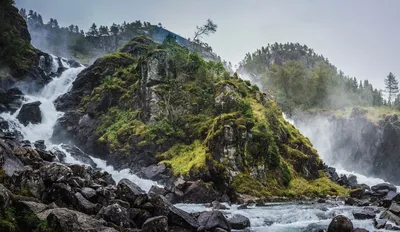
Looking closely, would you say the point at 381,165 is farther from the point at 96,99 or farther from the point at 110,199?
the point at 110,199

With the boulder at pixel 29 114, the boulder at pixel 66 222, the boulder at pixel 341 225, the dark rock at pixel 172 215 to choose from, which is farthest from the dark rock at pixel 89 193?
the boulder at pixel 29 114

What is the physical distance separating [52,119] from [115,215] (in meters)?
48.3

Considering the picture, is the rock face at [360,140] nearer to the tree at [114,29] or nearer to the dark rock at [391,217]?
the dark rock at [391,217]

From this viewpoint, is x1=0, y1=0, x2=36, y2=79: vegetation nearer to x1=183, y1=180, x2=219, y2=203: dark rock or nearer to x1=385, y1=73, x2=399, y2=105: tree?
x1=183, y1=180, x2=219, y2=203: dark rock

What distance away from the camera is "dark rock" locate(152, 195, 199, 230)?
19484mm

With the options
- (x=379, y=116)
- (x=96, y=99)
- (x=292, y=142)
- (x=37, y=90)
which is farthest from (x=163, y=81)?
(x=379, y=116)

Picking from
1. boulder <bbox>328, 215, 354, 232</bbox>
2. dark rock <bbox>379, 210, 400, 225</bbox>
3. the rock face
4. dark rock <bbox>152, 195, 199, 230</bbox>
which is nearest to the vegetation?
dark rock <bbox>152, 195, 199, 230</bbox>

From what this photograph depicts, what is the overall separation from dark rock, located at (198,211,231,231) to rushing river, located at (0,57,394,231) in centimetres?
271

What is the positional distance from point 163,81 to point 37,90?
29.4 meters

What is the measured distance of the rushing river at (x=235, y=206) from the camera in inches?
942

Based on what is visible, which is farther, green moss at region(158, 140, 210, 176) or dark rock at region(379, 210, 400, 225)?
green moss at region(158, 140, 210, 176)

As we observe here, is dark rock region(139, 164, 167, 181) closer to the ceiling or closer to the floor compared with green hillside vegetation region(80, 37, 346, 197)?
closer to the floor

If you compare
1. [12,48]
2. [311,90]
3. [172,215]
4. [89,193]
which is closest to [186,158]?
[172,215]

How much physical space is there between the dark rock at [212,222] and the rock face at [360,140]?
2699 inches
